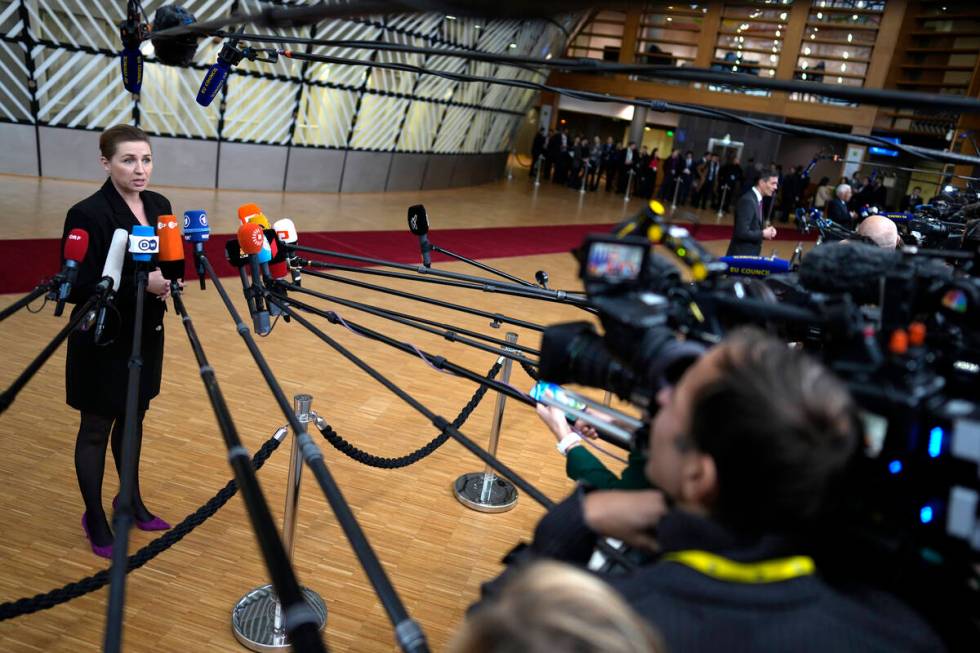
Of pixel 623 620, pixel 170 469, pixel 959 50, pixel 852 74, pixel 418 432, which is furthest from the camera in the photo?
pixel 852 74

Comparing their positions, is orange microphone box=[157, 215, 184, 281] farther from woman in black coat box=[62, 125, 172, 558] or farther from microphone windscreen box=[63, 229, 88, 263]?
microphone windscreen box=[63, 229, 88, 263]

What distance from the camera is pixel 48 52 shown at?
9.85m

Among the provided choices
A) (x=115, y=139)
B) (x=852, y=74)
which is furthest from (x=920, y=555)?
(x=852, y=74)

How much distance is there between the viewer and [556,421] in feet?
5.20

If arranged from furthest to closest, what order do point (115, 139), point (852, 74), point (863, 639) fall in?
point (852, 74) → point (115, 139) → point (863, 639)

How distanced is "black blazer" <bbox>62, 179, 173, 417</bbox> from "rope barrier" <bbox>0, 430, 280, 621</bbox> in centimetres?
57

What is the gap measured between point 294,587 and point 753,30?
2313 cm

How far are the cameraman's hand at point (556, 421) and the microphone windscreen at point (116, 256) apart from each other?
1.73 meters

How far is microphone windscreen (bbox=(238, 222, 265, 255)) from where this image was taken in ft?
8.15

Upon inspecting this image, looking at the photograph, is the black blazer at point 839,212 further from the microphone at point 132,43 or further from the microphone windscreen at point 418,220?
the microphone at point 132,43

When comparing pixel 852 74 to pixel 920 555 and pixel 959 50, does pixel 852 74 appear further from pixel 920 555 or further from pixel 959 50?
pixel 920 555

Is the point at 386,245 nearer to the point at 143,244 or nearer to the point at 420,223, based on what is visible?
the point at 420,223

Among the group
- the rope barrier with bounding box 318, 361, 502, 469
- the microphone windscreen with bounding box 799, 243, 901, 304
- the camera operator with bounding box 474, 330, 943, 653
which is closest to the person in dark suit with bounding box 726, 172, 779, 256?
the rope barrier with bounding box 318, 361, 502, 469

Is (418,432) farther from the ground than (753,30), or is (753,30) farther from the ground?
(753,30)
